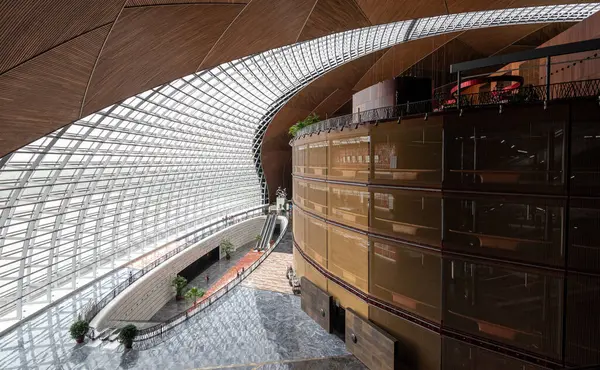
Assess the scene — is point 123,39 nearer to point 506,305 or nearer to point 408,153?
point 408,153

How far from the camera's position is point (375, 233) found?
14.6 metres

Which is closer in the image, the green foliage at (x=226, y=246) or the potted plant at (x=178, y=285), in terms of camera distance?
the potted plant at (x=178, y=285)

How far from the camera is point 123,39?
12.3m

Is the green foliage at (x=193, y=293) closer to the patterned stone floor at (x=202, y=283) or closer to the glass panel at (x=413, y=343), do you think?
the patterned stone floor at (x=202, y=283)

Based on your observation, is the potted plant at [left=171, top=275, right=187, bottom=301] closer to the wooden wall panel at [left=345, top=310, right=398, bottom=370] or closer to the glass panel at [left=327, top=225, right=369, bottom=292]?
the glass panel at [left=327, top=225, right=369, bottom=292]

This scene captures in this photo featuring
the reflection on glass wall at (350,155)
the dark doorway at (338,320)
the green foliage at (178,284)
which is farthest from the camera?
the green foliage at (178,284)

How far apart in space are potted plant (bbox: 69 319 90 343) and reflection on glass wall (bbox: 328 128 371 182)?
1625 centimetres

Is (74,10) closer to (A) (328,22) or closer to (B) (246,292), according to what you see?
(A) (328,22)

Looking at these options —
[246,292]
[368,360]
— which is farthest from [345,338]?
[246,292]

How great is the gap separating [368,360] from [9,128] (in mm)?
17782

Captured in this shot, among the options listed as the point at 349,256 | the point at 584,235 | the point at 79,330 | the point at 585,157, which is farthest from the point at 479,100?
the point at 79,330

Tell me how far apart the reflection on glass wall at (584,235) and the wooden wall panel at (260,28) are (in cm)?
1455

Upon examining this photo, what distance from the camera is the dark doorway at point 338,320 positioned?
689 inches

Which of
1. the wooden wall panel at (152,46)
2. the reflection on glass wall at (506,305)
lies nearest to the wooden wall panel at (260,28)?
the wooden wall panel at (152,46)
